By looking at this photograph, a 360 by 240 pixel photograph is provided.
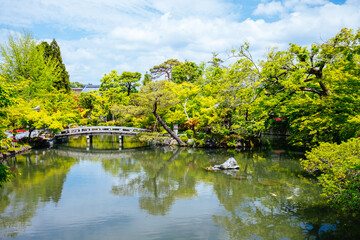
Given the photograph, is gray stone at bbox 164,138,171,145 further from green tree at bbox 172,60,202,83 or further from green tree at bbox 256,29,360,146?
green tree at bbox 172,60,202,83

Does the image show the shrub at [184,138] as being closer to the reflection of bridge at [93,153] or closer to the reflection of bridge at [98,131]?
the reflection of bridge at [98,131]

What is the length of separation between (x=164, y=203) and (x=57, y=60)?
2740 cm

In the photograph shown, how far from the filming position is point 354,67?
944cm

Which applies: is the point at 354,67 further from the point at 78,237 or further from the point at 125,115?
the point at 125,115

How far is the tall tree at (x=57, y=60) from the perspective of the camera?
29.3 m

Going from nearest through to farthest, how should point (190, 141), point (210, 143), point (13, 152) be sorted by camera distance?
1. point (13, 152)
2. point (210, 143)
3. point (190, 141)

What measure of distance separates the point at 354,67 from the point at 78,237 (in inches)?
433

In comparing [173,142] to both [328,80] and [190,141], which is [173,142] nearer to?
[190,141]

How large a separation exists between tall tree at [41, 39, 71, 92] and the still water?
16158 millimetres

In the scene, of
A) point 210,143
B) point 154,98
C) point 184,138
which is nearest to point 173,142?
point 184,138

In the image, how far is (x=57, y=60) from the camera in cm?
3006

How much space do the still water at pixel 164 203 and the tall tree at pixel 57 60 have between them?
1616 cm

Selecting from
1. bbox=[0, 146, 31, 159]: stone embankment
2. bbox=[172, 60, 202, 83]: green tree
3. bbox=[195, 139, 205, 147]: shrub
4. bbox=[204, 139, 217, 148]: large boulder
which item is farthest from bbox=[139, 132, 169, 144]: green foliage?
bbox=[172, 60, 202, 83]: green tree

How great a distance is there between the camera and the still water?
684 cm
